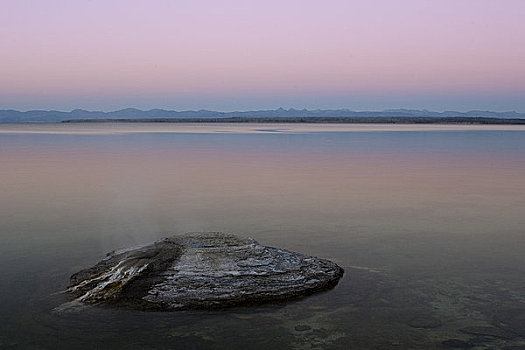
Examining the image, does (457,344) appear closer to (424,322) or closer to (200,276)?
(424,322)

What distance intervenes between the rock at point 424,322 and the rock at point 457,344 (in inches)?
9.5

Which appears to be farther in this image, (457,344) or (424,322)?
(424,322)

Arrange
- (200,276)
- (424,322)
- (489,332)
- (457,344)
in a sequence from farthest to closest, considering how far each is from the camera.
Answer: (200,276) < (424,322) < (489,332) < (457,344)

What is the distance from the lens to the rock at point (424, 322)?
4027 millimetres

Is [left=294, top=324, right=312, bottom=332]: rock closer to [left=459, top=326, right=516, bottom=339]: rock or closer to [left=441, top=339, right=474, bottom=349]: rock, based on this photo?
[left=441, top=339, right=474, bottom=349]: rock

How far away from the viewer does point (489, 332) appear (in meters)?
3.91

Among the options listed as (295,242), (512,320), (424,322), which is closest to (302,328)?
(424,322)

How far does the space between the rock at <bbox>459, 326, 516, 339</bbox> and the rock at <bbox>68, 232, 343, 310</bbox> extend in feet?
4.18

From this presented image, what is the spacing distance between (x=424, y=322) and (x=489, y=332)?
1.47ft

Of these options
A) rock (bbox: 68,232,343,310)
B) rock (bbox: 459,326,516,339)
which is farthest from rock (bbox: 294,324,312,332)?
rock (bbox: 459,326,516,339)

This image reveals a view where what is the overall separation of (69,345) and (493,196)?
25.9 feet

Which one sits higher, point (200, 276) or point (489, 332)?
point (200, 276)

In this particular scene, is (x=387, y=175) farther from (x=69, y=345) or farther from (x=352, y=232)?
(x=69, y=345)

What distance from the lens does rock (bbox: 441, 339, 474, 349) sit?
12.1 feet
